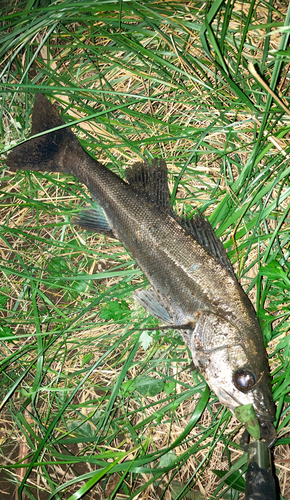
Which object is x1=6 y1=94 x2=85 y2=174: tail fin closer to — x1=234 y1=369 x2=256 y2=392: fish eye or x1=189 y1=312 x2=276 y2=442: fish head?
x1=189 y1=312 x2=276 y2=442: fish head

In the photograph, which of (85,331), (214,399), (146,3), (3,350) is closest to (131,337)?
(85,331)

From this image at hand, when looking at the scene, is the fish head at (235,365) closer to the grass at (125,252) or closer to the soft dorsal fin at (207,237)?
the grass at (125,252)

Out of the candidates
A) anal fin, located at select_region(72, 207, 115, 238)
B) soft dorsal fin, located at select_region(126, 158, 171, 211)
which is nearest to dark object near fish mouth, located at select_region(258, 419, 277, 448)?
soft dorsal fin, located at select_region(126, 158, 171, 211)

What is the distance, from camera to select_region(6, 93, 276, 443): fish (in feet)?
7.79

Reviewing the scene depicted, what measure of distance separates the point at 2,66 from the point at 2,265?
92.5 inches

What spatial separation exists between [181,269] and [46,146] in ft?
6.24

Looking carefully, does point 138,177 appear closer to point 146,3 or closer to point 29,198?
point 29,198

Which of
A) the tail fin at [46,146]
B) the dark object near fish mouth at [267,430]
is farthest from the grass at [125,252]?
the dark object near fish mouth at [267,430]

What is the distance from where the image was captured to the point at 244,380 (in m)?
2.33

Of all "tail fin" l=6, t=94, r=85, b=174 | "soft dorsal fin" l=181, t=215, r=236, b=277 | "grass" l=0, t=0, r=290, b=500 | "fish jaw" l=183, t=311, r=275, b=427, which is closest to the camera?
"fish jaw" l=183, t=311, r=275, b=427

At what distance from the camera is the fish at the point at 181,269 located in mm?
2373

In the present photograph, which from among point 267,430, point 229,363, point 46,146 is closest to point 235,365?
point 229,363

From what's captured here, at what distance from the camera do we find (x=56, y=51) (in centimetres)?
375

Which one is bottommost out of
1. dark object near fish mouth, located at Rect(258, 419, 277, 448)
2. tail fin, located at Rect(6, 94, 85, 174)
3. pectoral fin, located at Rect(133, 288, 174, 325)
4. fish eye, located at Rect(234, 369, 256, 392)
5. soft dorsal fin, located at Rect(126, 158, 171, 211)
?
dark object near fish mouth, located at Rect(258, 419, 277, 448)
